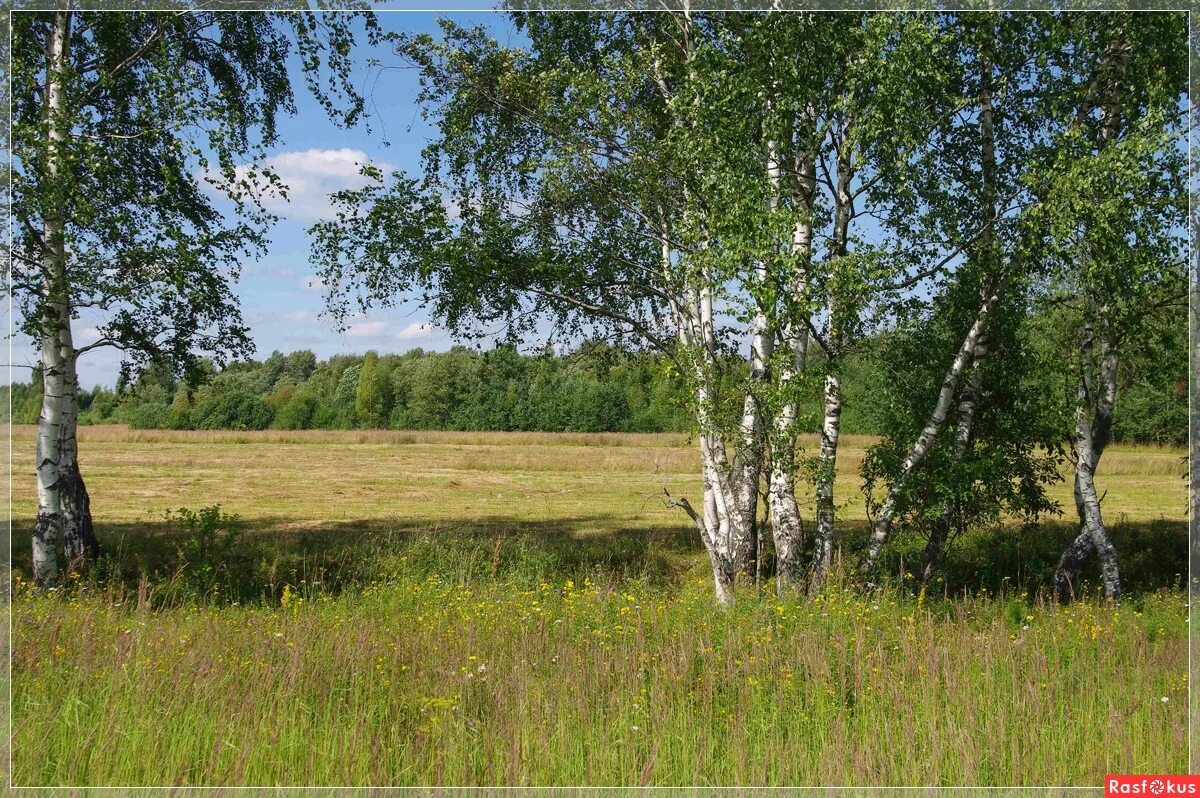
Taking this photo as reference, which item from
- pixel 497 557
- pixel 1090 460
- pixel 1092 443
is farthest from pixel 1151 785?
pixel 497 557

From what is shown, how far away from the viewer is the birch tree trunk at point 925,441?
1098 centimetres

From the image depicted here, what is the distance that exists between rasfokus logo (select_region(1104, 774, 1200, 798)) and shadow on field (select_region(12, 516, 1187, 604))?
7.59 meters

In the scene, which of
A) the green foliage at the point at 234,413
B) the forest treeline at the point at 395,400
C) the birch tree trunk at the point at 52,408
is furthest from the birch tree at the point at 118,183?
the green foliage at the point at 234,413

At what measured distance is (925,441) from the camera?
1126 cm

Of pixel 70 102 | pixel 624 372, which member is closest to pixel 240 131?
pixel 70 102

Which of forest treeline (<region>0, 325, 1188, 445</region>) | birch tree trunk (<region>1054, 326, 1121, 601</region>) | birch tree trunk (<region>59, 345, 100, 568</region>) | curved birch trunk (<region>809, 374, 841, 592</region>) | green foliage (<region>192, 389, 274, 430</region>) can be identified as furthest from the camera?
green foliage (<region>192, 389, 274, 430</region>)

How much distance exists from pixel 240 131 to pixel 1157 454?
34.7 m

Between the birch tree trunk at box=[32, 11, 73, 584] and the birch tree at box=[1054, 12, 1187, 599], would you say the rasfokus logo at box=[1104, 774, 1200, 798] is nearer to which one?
the birch tree at box=[1054, 12, 1187, 599]

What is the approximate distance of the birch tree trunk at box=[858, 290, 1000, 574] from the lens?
10977mm

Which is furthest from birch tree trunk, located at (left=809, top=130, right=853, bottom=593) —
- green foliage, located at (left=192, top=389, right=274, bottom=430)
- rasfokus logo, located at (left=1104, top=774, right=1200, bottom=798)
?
green foliage, located at (left=192, top=389, right=274, bottom=430)

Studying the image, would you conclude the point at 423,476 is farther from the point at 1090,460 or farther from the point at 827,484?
the point at 1090,460

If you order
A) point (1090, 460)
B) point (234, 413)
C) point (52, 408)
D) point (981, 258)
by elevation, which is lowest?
point (1090, 460)

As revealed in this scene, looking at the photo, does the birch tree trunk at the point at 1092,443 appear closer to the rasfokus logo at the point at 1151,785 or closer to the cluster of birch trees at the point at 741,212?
the cluster of birch trees at the point at 741,212

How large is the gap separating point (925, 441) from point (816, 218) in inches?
128
